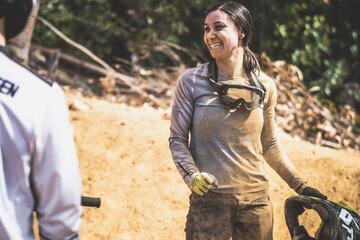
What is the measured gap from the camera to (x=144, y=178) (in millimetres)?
5148

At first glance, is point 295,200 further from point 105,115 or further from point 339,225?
point 105,115

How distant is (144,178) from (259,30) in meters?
5.55

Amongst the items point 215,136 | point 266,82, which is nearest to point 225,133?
point 215,136

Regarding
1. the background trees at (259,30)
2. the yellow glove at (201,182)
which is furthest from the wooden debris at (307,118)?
the yellow glove at (201,182)

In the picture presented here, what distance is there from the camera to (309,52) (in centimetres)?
931

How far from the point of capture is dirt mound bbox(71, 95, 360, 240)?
460cm

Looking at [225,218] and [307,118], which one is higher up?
[307,118]

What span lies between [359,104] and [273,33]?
216 centimetres

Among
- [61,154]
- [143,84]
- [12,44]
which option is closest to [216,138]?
[61,154]

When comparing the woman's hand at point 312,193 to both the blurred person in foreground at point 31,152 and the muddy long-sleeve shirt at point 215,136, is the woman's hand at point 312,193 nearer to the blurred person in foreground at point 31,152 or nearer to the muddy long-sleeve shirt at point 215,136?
the muddy long-sleeve shirt at point 215,136

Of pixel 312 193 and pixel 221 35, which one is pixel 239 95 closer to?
pixel 221 35

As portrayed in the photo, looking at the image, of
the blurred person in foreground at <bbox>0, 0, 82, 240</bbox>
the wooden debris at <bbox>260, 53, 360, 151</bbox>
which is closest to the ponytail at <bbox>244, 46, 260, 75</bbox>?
the blurred person in foreground at <bbox>0, 0, 82, 240</bbox>

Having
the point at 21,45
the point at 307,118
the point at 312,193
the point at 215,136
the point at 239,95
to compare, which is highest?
the point at 21,45

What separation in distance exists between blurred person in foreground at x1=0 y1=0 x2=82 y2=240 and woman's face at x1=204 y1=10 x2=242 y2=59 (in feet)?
4.06
